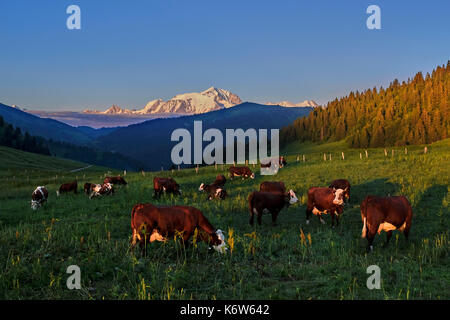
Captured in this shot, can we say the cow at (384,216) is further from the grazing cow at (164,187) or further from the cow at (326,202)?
the grazing cow at (164,187)

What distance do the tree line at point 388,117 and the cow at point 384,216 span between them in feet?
313

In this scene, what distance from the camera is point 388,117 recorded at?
361 feet

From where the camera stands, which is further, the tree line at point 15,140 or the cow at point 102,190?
the tree line at point 15,140

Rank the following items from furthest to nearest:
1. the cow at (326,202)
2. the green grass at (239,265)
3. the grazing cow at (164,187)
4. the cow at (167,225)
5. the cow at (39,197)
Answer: the grazing cow at (164,187) → the cow at (39,197) → the cow at (326,202) → the cow at (167,225) → the green grass at (239,265)

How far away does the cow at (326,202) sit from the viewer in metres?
14.7

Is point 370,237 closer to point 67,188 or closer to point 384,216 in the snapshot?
point 384,216

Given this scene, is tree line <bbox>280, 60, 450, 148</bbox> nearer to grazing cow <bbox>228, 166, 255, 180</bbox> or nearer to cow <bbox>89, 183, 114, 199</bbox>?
grazing cow <bbox>228, 166, 255, 180</bbox>

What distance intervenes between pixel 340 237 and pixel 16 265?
1095 cm

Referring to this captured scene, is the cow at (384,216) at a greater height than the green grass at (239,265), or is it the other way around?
the cow at (384,216)

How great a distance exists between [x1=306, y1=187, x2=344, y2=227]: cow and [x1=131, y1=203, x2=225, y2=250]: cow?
710 centimetres

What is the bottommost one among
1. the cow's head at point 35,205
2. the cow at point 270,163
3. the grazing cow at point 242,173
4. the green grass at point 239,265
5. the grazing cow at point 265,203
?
the green grass at point 239,265

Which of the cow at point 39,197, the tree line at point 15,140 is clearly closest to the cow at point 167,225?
the cow at point 39,197

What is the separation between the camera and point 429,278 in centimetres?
789

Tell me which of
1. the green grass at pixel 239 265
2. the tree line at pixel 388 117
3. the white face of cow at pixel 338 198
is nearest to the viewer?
the green grass at pixel 239 265
